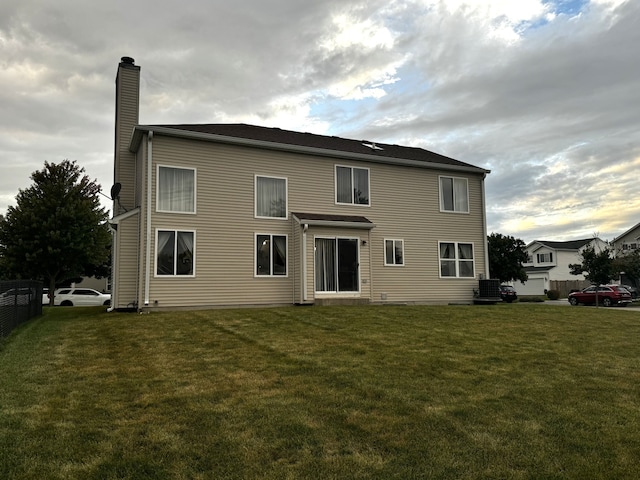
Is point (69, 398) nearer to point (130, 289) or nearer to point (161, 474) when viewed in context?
point (161, 474)

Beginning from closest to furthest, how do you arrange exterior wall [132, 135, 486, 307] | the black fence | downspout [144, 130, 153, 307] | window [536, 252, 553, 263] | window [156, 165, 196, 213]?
1. the black fence
2. downspout [144, 130, 153, 307]
3. window [156, 165, 196, 213]
4. exterior wall [132, 135, 486, 307]
5. window [536, 252, 553, 263]

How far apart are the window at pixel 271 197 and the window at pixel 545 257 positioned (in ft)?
150

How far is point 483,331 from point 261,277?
754 cm

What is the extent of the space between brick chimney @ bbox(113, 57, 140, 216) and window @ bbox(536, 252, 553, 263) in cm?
4879

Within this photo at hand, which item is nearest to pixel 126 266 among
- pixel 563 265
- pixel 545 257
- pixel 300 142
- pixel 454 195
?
pixel 300 142

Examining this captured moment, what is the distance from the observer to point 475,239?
19.2 m

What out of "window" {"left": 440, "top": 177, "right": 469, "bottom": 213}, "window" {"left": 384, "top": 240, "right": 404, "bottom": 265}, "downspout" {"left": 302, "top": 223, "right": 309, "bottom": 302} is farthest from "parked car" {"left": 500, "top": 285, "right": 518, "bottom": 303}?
"downspout" {"left": 302, "top": 223, "right": 309, "bottom": 302}

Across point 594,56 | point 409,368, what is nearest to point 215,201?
point 409,368

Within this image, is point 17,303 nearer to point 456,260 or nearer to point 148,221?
point 148,221

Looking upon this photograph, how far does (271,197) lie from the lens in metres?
15.8

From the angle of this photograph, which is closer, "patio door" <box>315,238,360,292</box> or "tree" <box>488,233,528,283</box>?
"patio door" <box>315,238,360,292</box>

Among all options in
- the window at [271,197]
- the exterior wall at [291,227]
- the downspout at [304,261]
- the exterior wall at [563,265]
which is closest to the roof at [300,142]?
the exterior wall at [291,227]

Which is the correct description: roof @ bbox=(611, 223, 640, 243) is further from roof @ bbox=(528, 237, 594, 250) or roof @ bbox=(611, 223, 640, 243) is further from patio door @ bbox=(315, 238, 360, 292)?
patio door @ bbox=(315, 238, 360, 292)

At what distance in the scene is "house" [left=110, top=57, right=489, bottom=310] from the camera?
14.1m
